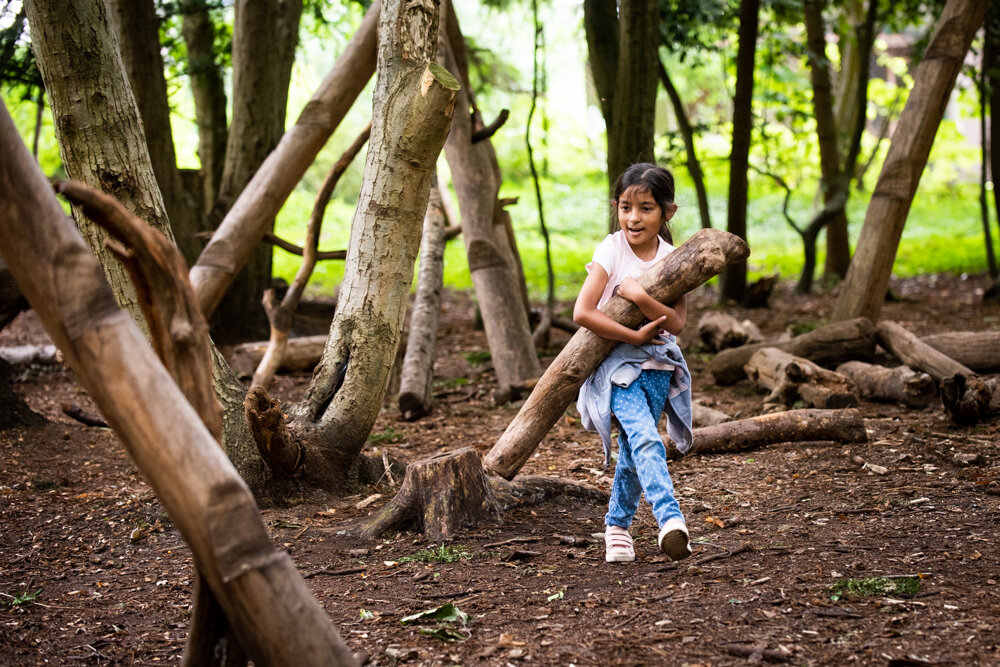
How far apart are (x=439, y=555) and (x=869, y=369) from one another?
148 inches

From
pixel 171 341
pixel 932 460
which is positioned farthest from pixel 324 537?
pixel 932 460

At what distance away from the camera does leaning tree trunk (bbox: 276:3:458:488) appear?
12.6ft

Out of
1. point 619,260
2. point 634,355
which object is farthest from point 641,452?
point 619,260

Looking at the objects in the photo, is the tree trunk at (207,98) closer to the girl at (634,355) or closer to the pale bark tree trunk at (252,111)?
the pale bark tree trunk at (252,111)

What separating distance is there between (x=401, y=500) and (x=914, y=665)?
2055 mm

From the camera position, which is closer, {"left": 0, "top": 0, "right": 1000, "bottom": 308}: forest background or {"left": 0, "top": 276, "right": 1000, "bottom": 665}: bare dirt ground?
{"left": 0, "top": 276, "right": 1000, "bottom": 665}: bare dirt ground

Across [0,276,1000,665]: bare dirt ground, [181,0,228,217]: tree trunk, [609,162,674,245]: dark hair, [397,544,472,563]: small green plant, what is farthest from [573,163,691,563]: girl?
[181,0,228,217]: tree trunk

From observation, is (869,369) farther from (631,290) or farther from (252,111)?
(252,111)

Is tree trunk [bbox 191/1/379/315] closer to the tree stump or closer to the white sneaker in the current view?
the tree stump

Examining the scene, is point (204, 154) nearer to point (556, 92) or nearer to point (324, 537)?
point (324, 537)

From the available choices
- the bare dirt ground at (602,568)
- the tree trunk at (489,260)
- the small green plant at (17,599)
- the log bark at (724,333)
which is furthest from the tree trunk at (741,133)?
the small green plant at (17,599)

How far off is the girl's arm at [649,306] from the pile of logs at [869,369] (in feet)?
7.89

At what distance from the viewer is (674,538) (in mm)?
3023

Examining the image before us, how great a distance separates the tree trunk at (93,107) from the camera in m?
3.65
